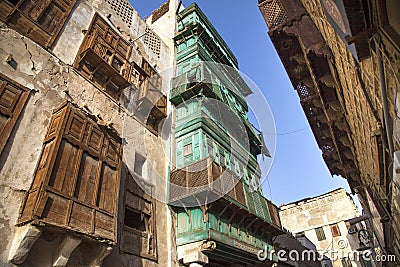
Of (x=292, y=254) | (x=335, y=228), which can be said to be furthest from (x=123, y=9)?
(x=335, y=228)

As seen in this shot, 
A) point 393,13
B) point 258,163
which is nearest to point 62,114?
point 393,13

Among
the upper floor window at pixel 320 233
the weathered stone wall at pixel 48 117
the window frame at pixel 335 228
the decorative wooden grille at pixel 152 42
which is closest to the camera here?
the weathered stone wall at pixel 48 117

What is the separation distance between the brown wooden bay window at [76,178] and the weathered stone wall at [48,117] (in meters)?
0.30

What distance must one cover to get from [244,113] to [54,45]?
537 inches

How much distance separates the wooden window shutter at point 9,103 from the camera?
601 cm

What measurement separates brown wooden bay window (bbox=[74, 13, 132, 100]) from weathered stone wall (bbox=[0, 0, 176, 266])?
31 centimetres

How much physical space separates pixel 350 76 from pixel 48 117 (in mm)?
8037

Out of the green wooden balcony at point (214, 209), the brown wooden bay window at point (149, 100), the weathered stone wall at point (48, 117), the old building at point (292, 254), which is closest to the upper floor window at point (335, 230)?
the old building at point (292, 254)

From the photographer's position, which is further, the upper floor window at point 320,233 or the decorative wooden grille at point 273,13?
the upper floor window at point 320,233

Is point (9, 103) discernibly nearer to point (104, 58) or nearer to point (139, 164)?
point (104, 58)

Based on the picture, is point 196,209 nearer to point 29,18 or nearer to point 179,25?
point 29,18

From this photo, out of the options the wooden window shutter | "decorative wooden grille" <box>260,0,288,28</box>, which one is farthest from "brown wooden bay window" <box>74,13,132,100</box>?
"decorative wooden grille" <box>260,0,288,28</box>

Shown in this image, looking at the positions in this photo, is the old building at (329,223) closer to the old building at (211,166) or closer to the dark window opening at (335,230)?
the dark window opening at (335,230)

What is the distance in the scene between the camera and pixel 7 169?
5.84 metres
